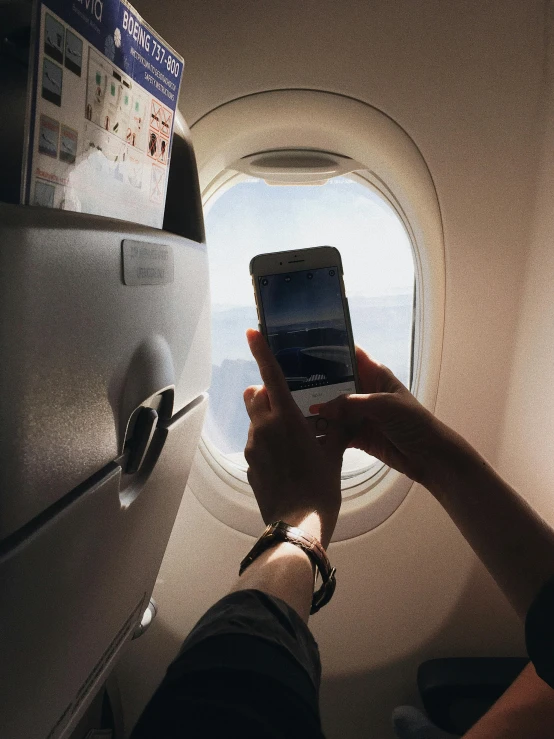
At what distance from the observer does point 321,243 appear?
4.30 ft

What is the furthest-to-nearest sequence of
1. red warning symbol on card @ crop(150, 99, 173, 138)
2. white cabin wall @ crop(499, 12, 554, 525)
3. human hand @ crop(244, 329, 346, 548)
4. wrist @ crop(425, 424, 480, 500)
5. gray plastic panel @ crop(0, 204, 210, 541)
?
white cabin wall @ crop(499, 12, 554, 525) → wrist @ crop(425, 424, 480, 500) → human hand @ crop(244, 329, 346, 548) → red warning symbol on card @ crop(150, 99, 173, 138) → gray plastic panel @ crop(0, 204, 210, 541)

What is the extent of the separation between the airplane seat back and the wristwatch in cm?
14

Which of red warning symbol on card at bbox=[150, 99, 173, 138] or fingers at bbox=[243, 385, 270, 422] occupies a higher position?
red warning symbol on card at bbox=[150, 99, 173, 138]

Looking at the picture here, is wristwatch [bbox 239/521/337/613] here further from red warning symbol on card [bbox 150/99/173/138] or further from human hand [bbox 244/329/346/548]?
red warning symbol on card [bbox 150/99/173/138]

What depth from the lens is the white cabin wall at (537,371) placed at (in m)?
1.03

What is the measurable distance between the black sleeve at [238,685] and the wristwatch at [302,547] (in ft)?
0.45

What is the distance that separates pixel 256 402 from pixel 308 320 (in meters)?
0.20

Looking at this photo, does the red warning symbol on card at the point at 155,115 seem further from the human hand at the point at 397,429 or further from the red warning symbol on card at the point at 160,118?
the human hand at the point at 397,429

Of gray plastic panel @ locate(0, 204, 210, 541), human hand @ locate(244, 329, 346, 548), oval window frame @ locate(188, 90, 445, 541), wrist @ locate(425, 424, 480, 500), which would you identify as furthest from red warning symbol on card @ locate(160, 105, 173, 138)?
wrist @ locate(425, 424, 480, 500)

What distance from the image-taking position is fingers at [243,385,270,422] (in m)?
0.78

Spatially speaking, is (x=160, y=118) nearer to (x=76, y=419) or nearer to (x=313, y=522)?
(x=76, y=419)

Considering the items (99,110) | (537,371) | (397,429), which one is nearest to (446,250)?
(537,371)

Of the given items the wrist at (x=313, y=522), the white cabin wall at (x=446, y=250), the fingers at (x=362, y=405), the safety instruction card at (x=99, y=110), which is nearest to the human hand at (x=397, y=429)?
the fingers at (x=362, y=405)

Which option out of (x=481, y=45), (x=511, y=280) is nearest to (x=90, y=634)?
(x=511, y=280)
